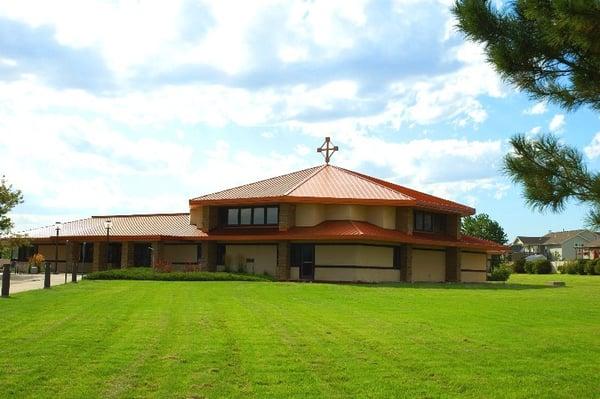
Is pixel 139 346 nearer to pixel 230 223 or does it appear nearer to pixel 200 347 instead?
pixel 200 347

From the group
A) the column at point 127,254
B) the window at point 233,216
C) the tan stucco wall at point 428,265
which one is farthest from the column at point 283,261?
the column at point 127,254

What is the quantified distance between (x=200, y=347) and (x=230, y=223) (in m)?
32.8

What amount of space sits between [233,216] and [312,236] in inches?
301

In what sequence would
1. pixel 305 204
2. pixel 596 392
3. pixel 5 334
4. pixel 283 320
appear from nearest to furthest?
pixel 596 392
pixel 5 334
pixel 283 320
pixel 305 204

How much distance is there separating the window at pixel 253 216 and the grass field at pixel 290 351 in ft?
74.7

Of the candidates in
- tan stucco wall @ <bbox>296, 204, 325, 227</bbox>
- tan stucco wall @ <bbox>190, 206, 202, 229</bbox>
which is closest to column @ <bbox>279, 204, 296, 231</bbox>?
tan stucco wall @ <bbox>296, 204, 325, 227</bbox>

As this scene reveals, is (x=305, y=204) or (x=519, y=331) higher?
(x=305, y=204)

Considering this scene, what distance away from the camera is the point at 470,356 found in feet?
35.6

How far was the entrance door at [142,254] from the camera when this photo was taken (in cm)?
4675

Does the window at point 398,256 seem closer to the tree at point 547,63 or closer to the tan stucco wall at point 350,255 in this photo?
the tan stucco wall at point 350,255

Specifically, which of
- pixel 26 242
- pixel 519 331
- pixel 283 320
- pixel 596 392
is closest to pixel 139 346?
pixel 283 320

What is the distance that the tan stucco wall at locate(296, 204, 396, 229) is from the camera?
40.8 metres

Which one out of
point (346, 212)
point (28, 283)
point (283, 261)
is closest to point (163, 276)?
point (28, 283)

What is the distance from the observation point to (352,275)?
1517 inches
